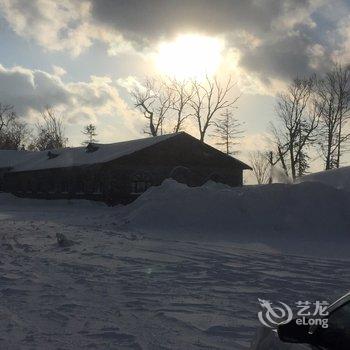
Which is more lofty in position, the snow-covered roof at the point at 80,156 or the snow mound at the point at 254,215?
the snow-covered roof at the point at 80,156

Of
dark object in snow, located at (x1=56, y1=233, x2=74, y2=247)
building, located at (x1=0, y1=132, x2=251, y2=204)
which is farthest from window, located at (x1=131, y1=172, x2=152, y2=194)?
dark object in snow, located at (x1=56, y1=233, x2=74, y2=247)

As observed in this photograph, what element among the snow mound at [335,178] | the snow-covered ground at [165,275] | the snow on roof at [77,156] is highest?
the snow on roof at [77,156]

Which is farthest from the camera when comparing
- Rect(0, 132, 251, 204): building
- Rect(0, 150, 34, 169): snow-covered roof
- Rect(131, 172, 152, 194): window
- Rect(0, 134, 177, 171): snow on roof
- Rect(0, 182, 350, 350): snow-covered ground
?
Rect(0, 150, 34, 169): snow-covered roof

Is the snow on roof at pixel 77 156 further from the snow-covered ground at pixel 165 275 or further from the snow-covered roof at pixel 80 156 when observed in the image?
the snow-covered ground at pixel 165 275

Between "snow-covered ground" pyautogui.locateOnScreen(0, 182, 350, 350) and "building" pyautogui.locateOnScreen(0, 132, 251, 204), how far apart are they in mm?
15363

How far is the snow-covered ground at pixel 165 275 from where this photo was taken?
6.30 meters

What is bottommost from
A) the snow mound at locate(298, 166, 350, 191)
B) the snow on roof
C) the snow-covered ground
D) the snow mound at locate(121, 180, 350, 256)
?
the snow-covered ground

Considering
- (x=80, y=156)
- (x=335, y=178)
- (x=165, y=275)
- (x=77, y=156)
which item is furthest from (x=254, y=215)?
(x=77, y=156)

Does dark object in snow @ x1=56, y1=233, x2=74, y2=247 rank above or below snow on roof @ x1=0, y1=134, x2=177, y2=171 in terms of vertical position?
below

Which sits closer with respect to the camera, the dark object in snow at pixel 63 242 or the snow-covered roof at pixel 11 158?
the dark object in snow at pixel 63 242

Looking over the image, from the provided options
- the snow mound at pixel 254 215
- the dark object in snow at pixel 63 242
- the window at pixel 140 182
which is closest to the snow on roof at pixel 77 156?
the window at pixel 140 182

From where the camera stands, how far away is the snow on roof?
3841 centimetres

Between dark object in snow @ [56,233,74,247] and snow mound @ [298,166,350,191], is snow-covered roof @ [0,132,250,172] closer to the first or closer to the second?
snow mound @ [298,166,350,191]

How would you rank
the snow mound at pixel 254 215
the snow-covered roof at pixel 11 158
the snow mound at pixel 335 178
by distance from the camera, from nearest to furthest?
1. the snow mound at pixel 254 215
2. the snow mound at pixel 335 178
3. the snow-covered roof at pixel 11 158
